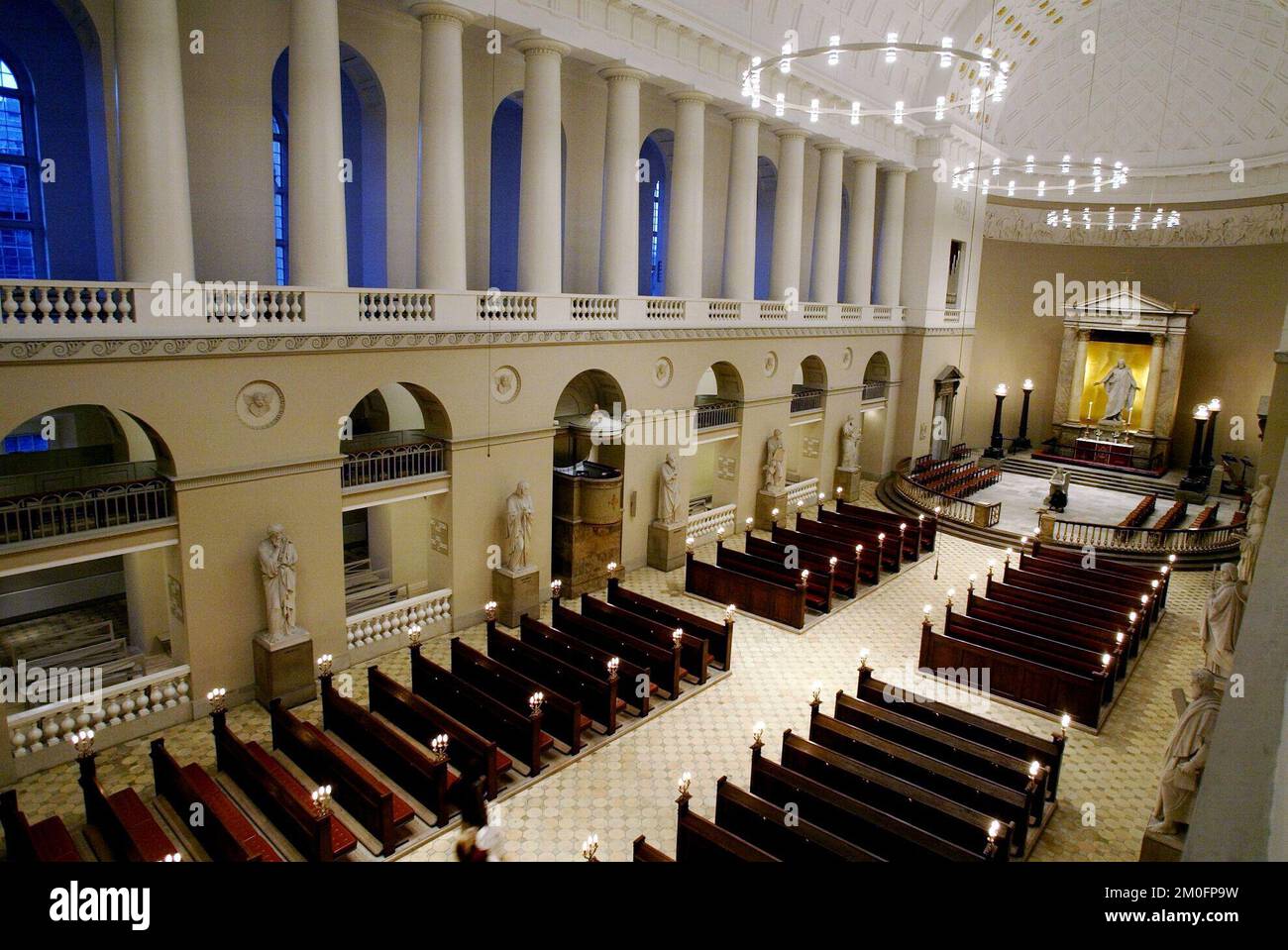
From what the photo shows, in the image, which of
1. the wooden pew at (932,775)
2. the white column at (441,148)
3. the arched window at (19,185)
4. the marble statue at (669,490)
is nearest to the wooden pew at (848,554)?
the marble statue at (669,490)

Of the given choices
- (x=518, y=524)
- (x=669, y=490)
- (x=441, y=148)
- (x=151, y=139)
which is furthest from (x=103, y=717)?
(x=669, y=490)

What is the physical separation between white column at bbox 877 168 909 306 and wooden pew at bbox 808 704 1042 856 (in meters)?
18.6

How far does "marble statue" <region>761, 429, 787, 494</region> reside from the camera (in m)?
21.0

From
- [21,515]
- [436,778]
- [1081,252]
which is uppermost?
[1081,252]

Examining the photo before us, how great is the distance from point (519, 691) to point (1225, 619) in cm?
828

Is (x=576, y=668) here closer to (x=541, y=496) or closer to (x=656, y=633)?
(x=656, y=633)

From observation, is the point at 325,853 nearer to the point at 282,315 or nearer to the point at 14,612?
the point at 282,315

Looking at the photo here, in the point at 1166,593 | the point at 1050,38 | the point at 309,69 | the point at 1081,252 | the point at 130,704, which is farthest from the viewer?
the point at 1081,252

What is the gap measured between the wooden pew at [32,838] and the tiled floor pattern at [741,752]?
3.84 feet

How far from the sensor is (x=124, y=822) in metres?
8.29

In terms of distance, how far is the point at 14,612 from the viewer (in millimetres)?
14008

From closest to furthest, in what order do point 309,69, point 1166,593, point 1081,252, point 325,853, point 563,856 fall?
point 325,853 → point 563,856 → point 309,69 → point 1166,593 → point 1081,252
